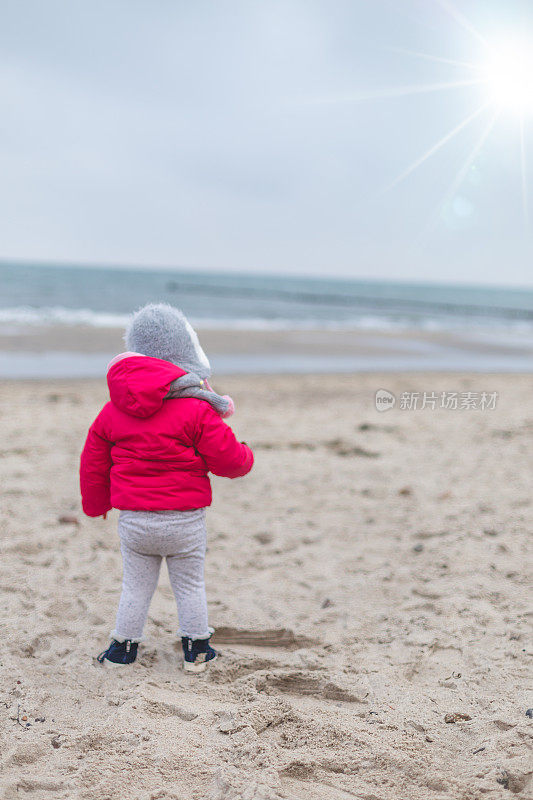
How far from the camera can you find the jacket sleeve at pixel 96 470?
2.54 m

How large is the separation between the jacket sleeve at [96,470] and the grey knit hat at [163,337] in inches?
14.1

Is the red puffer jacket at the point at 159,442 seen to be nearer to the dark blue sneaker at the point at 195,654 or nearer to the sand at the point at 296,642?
the dark blue sneaker at the point at 195,654

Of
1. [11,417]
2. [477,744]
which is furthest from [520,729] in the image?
[11,417]

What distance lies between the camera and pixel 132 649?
258 cm

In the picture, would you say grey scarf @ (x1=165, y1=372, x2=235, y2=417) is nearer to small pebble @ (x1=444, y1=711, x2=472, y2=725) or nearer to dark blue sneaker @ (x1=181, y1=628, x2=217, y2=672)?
dark blue sneaker @ (x1=181, y1=628, x2=217, y2=672)

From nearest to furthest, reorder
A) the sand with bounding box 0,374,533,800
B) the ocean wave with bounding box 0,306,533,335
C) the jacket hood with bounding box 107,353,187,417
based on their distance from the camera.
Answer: the sand with bounding box 0,374,533,800, the jacket hood with bounding box 107,353,187,417, the ocean wave with bounding box 0,306,533,335

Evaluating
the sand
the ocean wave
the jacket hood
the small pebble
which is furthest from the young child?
the ocean wave

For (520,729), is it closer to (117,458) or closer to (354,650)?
(354,650)

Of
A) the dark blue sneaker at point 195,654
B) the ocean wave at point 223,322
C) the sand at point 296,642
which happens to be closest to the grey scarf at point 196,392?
the dark blue sneaker at point 195,654

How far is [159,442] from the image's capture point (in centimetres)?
241

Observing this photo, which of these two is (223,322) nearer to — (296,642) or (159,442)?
(296,642)

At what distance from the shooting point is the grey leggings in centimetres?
246

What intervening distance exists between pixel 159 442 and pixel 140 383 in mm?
255

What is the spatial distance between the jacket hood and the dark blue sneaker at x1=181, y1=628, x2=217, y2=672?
1020 millimetres
